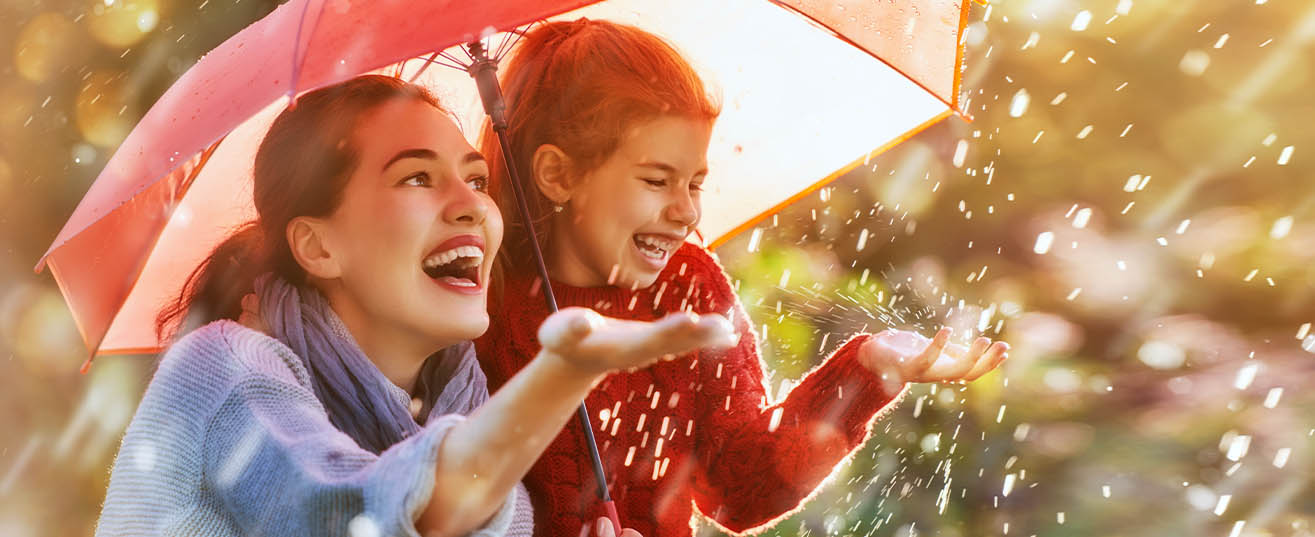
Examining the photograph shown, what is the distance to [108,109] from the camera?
4.27m

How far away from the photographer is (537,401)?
1.36 meters

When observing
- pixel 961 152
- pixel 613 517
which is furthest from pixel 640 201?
pixel 961 152

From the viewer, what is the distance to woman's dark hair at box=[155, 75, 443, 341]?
79.9 inches

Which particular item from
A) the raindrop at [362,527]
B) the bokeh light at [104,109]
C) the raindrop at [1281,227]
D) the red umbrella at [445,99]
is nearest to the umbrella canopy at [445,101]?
the red umbrella at [445,99]

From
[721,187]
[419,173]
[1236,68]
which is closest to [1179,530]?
[1236,68]

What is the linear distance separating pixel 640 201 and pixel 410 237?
50 centimetres

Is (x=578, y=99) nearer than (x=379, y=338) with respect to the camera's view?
No

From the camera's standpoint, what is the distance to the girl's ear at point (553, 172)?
7.93 ft

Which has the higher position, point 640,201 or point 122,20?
point 122,20

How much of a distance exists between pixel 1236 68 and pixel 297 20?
138 inches

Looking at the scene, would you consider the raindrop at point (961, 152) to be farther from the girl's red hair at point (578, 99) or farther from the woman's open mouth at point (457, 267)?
the woman's open mouth at point (457, 267)

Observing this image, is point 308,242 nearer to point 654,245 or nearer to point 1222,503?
point 654,245

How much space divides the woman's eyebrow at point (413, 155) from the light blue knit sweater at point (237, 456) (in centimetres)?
34

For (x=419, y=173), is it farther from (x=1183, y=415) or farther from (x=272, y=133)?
(x=1183, y=415)
